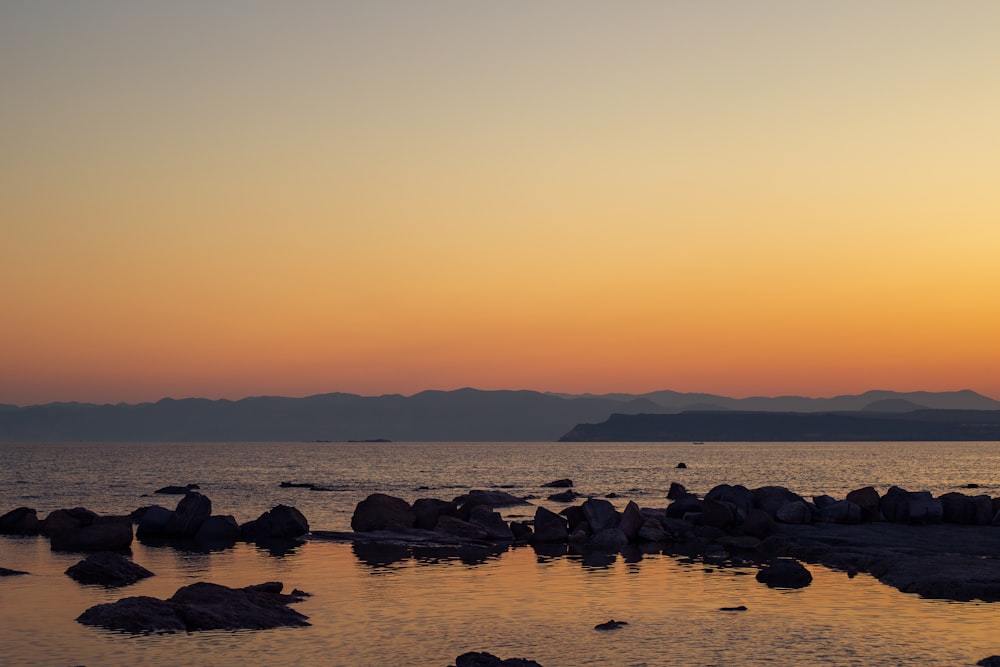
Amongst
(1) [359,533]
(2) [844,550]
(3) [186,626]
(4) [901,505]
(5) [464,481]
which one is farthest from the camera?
(5) [464,481]

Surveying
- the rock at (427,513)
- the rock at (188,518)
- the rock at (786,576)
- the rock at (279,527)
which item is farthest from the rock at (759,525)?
the rock at (188,518)

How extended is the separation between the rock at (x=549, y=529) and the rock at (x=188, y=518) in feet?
57.6

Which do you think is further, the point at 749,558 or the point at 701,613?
the point at 749,558

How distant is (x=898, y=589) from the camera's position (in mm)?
→ 34469

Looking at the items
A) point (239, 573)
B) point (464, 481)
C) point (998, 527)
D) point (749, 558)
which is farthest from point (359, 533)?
point (464, 481)

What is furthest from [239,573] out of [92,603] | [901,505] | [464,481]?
[464,481]

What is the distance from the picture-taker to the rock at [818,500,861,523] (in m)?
54.8

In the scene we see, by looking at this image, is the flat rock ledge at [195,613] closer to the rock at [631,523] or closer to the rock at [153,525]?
the rock at [631,523]

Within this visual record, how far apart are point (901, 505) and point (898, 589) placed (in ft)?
74.8

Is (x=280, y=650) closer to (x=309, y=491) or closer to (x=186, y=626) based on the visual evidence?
(x=186, y=626)

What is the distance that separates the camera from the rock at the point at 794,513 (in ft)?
177

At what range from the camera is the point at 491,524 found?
172 feet

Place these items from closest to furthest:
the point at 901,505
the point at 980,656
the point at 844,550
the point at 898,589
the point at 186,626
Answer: the point at 980,656
the point at 186,626
the point at 898,589
the point at 844,550
the point at 901,505

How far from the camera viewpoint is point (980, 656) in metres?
24.2
